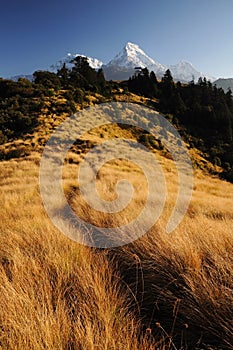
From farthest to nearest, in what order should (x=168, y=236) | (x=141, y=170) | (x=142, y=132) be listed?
(x=142, y=132), (x=141, y=170), (x=168, y=236)

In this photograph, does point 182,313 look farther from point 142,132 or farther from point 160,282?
point 142,132

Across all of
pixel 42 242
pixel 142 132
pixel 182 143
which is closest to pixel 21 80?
pixel 142 132

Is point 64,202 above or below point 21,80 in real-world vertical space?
below

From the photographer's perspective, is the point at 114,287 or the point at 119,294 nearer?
the point at 119,294

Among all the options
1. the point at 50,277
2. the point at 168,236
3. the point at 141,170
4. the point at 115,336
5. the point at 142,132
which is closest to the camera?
the point at 115,336

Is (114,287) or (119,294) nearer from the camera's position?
(119,294)

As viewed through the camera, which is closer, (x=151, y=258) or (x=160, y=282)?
(x=160, y=282)

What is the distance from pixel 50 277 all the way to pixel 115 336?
3.33 ft

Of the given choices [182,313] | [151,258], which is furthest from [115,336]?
[151,258]

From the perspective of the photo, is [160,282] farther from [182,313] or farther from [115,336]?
[115,336]

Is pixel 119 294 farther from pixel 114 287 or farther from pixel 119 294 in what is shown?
pixel 114 287

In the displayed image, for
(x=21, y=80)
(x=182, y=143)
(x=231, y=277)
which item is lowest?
(x=231, y=277)

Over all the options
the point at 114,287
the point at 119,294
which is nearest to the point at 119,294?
the point at 119,294

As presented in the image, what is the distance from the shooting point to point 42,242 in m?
3.35
